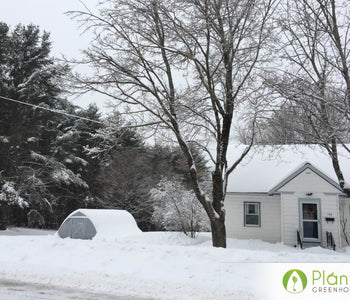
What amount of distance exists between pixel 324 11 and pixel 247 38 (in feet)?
8.50

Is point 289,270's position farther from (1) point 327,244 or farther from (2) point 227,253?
(1) point 327,244

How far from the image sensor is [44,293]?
709cm

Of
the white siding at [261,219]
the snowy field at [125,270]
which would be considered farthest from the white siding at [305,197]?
the snowy field at [125,270]

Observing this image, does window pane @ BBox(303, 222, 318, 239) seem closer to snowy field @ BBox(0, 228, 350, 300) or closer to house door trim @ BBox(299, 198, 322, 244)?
house door trim @ BBox(299, 198, 322, 244)

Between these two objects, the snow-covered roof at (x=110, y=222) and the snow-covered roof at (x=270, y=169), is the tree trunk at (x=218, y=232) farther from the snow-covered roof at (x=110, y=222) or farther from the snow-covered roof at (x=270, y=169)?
the snow-covered roof at (x=110, y=222)

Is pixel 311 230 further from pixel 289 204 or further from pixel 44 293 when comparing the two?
pixel 44 293

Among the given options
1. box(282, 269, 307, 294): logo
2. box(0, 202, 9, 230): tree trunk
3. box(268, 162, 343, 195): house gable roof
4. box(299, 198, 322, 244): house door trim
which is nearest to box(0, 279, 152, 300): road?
box(282, 269, 307, 294): logo

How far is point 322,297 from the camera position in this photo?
6.57 m

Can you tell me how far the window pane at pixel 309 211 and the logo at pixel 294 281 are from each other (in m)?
11.8

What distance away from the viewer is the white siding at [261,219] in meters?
19.2

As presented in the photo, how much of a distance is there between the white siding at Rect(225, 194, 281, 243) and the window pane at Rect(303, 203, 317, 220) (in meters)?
1.42

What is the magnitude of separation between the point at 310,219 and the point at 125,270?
12.3m

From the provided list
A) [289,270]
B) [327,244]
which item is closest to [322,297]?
[289,270]

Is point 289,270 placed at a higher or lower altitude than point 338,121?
lower
